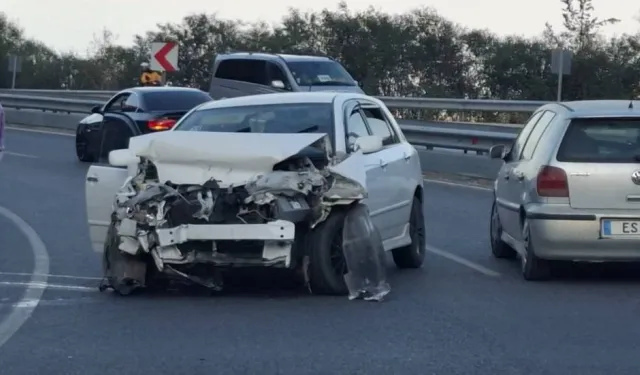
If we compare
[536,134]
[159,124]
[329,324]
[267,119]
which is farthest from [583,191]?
[159,124]

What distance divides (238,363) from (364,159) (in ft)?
10.2

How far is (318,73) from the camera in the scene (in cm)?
2606

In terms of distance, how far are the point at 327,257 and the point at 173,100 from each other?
12775 mm

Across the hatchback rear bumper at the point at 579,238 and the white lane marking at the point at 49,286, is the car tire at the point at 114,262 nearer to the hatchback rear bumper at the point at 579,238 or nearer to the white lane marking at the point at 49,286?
the white lane marking at the point at 49,286

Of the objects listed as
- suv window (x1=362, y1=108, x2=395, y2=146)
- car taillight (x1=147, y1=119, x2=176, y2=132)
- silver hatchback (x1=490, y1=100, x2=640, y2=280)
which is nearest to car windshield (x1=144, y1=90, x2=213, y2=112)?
car taillight (x1=147, y1=119, x2=176, y2=132)

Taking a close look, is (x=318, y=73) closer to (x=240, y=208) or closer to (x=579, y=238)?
(x=579, y=238)

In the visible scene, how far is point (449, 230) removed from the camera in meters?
14.2

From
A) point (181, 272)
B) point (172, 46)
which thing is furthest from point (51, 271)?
point (172, 46)

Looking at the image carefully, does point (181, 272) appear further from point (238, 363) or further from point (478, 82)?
point (478, 82)

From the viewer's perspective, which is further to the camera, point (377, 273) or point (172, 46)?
point (172, 46)

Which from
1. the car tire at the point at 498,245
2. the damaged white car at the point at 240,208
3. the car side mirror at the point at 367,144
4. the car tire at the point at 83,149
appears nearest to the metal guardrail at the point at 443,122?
the car tire at the point at 83,149

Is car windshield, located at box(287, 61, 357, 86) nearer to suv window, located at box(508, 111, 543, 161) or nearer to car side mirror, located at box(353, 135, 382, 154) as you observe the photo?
suv window, located at box(508, 111, 543, 161)

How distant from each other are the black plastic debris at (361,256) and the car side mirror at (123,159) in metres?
1.64

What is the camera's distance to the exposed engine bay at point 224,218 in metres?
9.00
